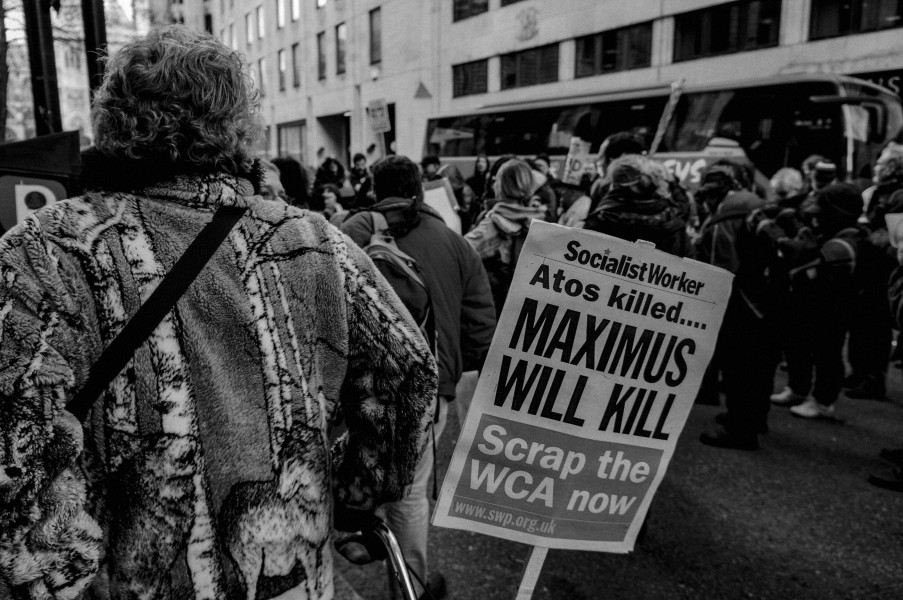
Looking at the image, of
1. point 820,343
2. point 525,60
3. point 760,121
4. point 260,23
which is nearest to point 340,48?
point 260,23

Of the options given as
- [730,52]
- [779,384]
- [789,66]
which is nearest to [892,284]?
[779,384]

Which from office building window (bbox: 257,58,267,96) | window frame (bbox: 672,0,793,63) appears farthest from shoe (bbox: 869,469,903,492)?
office building window (bbox: 257,58,267,96)

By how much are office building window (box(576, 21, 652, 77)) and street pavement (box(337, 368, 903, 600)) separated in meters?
16.6

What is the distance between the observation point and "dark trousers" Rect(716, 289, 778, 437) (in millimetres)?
4793

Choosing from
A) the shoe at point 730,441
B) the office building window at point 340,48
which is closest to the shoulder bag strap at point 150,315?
the shoe at point 730,441

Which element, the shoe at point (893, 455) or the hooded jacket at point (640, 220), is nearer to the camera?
the hooded jacket at point (640, 220)

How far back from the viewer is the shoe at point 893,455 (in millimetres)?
4602

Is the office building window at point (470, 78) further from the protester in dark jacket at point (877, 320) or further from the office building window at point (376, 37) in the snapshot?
the protester in dark jacket at point (877, 320)

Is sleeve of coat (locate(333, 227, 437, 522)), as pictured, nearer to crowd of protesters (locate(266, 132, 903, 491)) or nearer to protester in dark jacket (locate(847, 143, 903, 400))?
crowd of protesters (locate(266, 132, 903, 491))

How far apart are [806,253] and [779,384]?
194 centimetres

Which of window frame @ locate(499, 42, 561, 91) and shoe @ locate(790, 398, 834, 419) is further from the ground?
window frame @ locate(499, 42, 561, 91)

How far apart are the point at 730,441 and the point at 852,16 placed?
45.7ft

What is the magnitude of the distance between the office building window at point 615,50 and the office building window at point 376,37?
11.5 metres

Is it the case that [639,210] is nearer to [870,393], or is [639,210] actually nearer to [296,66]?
[870,393]
